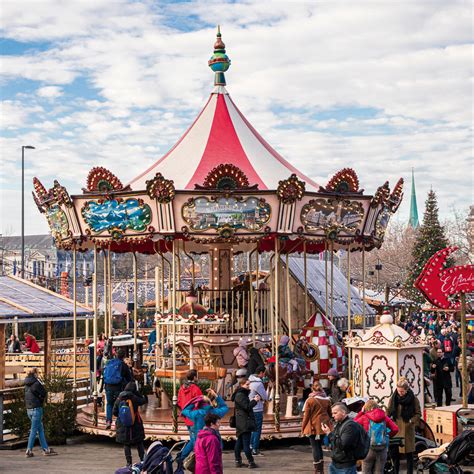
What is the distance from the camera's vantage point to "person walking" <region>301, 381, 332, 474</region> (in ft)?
38.7

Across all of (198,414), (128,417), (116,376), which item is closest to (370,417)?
(198,414)

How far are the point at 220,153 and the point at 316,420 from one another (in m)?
7.30

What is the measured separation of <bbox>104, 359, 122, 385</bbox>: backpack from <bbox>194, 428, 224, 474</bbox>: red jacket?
5494mm

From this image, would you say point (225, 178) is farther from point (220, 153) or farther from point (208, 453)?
point (208, 453)

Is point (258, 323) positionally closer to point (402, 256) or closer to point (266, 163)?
point (266, 163)

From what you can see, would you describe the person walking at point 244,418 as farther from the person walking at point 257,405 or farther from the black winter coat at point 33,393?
the black winter coat at point 33,393

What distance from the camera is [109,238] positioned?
52.6 feet

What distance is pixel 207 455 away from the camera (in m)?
9.20

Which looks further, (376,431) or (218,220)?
(218,220)

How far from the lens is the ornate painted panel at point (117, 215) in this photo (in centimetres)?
1545

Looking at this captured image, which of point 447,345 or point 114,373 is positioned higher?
point 447,345

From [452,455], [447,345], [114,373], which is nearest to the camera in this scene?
[452,455]

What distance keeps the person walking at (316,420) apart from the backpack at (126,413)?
7.79 ft

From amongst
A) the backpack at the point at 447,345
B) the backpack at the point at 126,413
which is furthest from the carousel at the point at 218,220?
the backpack at the point at 447,345
